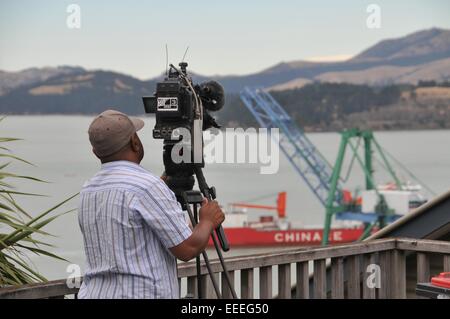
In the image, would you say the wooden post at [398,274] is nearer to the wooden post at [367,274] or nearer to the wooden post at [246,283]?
the wooden post at [367,274]

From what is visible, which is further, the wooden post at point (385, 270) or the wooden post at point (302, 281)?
the wooden post at point (385, 270)

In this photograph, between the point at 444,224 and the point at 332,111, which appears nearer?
the point at 444,224

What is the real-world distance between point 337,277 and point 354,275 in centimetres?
11

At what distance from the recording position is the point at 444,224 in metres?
4.07

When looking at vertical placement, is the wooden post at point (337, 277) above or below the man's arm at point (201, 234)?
below

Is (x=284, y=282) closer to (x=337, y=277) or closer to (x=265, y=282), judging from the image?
(x=265, y=282)

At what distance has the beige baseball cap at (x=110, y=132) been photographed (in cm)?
240

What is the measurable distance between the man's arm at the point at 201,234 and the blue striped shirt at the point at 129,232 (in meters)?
0.02

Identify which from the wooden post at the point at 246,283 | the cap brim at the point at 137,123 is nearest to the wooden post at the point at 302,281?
the wooden post at the point at 246,283

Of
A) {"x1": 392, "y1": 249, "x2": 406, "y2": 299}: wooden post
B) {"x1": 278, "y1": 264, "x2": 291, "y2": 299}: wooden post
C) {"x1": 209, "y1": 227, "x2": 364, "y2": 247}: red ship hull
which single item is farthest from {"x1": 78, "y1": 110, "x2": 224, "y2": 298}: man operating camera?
{"x1": 209, "y1": 227, "x2": 364, "y2": 247}: red ship hull

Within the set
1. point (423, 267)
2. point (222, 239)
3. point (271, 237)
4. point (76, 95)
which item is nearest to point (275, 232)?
point (271, 237)

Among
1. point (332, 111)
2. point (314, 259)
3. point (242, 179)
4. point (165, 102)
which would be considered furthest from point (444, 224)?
point (242, 179)

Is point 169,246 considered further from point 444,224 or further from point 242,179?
point 242,179
